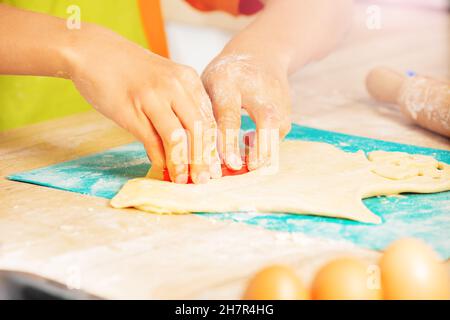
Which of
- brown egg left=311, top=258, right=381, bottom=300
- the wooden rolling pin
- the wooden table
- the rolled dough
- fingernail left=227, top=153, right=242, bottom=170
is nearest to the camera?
brown egg left=311, top=258, right=381, bottom=300

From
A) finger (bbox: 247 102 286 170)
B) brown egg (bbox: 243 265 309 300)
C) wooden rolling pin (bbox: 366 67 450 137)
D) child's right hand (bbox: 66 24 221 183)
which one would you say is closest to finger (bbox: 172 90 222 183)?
child's right hand (bbox: 66 24 221 183)

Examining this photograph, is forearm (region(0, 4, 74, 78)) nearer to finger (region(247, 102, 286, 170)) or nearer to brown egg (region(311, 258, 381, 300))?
finger (region(247, 102, 286, 170))

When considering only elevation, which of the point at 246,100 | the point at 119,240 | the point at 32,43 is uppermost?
the point at 32,43

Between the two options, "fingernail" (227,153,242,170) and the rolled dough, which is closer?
the rolled dough

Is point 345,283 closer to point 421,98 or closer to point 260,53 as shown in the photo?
point 260,53

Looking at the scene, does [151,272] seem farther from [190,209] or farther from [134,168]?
[134,168]

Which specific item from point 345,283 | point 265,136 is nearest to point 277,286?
point 345,283

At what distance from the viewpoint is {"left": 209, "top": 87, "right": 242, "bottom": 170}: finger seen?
1237 millimetres

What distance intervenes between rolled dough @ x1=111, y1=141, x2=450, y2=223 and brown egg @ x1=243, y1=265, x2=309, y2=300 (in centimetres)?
36

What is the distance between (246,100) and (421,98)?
0.50 m

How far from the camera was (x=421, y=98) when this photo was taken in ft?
5.36

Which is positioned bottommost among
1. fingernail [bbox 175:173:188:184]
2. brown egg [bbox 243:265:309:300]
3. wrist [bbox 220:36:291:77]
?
fingernail [bbox 175:173:188:184]

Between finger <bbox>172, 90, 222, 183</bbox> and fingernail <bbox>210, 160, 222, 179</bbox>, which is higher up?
finger <bbox>172, 90, 222, 183</bbox>

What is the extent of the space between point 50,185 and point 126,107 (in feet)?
0.69
